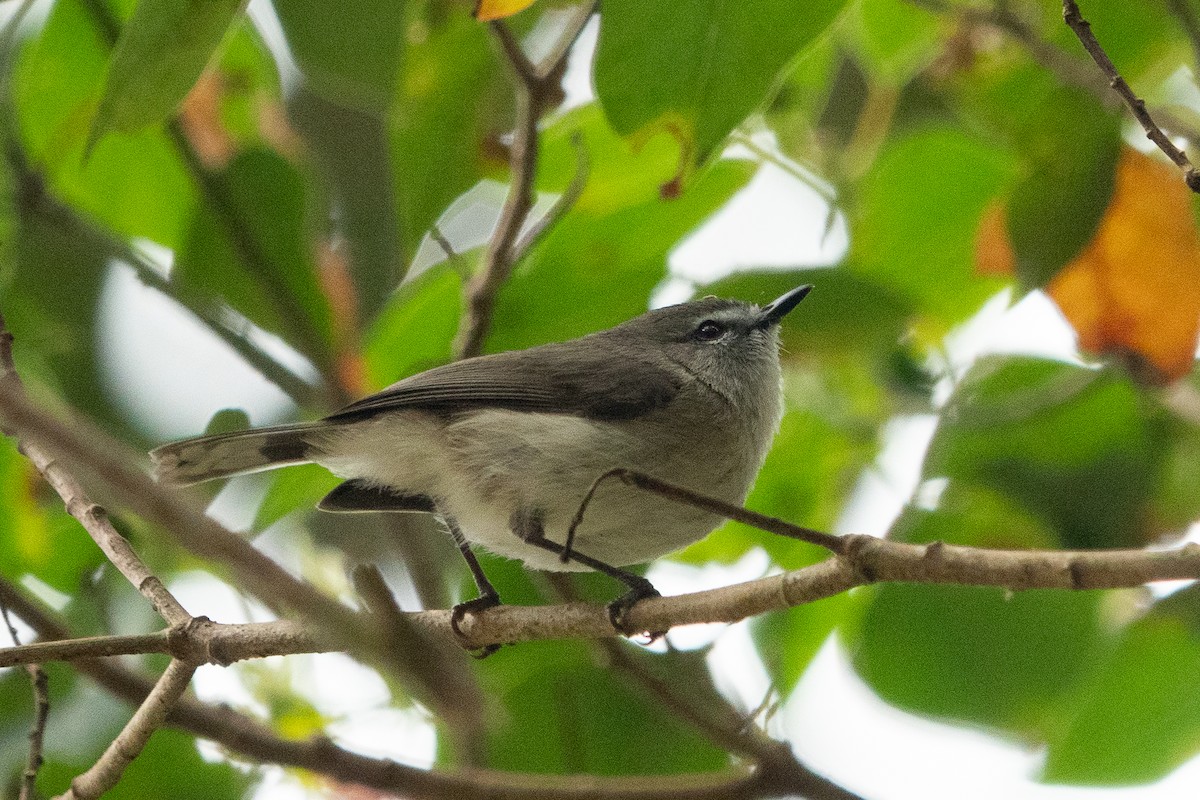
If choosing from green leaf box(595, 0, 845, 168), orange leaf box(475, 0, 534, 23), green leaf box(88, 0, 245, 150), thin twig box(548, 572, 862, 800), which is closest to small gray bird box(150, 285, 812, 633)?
thin twig box(548, 572, 862, 800)

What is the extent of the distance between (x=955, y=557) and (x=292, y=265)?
2.21 metres

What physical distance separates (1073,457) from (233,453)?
219cm

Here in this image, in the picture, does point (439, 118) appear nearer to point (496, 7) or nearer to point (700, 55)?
point (496, 7)

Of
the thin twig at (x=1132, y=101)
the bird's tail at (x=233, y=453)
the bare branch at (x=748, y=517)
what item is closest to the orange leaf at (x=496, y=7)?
the bare branch at (x=748, y=517)

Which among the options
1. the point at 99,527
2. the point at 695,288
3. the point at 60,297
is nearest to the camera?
the point at 99,527

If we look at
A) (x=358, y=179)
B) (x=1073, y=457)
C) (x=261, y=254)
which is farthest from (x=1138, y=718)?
(x=358, y=179)

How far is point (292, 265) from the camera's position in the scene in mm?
3324

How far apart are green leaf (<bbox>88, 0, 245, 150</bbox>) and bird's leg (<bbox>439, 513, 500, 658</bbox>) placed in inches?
49.7

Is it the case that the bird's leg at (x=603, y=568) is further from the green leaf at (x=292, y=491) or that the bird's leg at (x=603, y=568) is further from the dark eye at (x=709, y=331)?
the dark eye at (x=709, y=331)

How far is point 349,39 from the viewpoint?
8.37ft

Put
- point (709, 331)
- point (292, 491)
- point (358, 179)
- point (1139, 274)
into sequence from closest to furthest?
point (1139, 274) → point (292, 491) → point (709, 331) → point (358, 179)

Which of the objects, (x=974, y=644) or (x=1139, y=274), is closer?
(x=974, y=644)

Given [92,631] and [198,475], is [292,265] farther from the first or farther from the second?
[92,631]

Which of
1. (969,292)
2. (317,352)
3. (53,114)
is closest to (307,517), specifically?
(317,352)
